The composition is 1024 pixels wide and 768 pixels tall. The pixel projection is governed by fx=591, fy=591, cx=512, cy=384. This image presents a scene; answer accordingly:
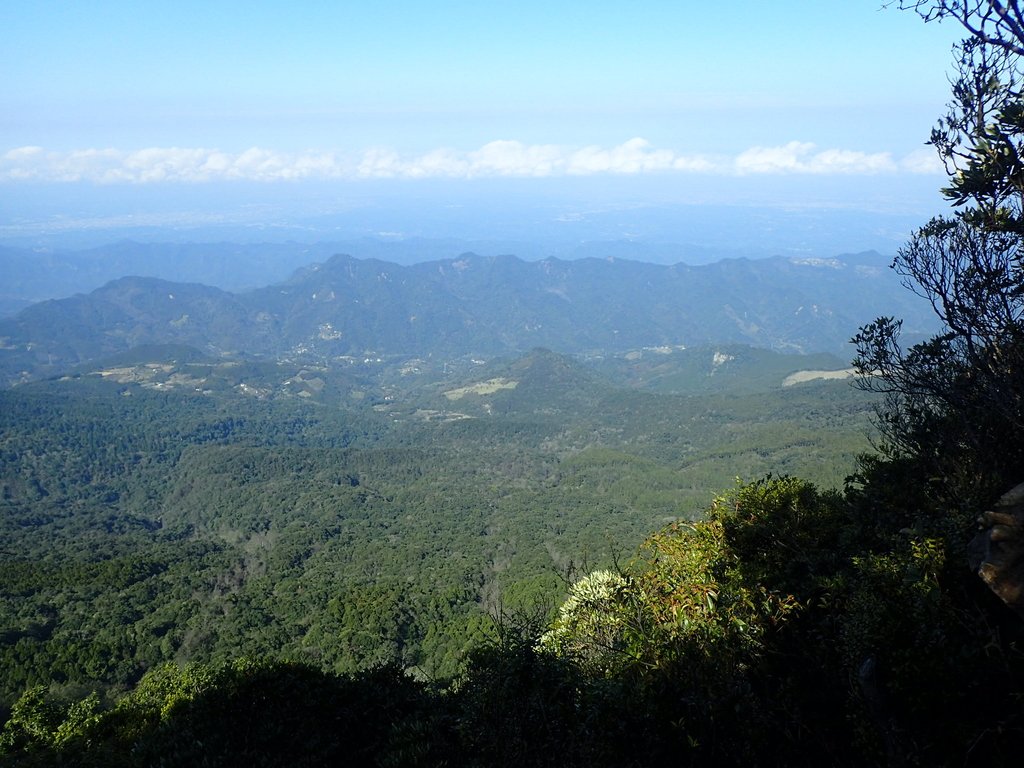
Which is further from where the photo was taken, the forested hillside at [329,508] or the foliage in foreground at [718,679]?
the forested hillside at [329,508]

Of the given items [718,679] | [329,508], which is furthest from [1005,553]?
[329,508]

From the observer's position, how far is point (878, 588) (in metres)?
8.73

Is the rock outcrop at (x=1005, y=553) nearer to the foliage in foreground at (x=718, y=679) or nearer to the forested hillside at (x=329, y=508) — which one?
the foliage in foreground at (x=718, y=679)

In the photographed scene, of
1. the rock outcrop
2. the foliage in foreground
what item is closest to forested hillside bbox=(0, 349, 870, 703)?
the foliage in foreground

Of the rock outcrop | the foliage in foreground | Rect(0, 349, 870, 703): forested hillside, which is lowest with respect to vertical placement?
Rect(0, 349, 870, 703): forested hillside

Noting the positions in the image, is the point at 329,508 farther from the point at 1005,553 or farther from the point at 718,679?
the point at 1005,553

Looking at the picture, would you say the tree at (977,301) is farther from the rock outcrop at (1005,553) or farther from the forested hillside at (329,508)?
the forested hillside at (329,508)

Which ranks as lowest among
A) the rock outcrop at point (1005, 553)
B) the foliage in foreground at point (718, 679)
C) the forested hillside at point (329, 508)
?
the forested hillside at point (329, 508)

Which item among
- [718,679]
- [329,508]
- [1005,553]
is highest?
[1005,553]

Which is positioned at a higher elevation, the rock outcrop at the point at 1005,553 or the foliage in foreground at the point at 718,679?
the rock outcrop at the point at 1005,553

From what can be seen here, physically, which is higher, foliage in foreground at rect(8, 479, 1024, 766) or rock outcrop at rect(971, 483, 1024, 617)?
rock outcrop at rect(971, 483, 1024, 617)

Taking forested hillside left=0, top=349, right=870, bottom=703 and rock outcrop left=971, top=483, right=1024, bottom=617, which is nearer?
rock outcrop left=971, top=483, right=1024, bottom=617

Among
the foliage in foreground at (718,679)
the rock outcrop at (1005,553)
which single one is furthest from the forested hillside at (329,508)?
the rock outcrop at (1005,553)

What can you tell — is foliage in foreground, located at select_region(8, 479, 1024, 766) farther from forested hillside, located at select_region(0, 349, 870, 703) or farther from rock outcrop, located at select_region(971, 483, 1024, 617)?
forested hillside, located at select_region(0, 349, 870, 703)
